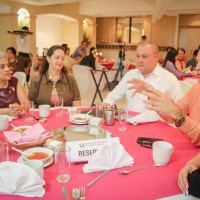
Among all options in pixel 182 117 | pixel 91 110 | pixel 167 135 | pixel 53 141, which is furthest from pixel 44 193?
pixel 91 110

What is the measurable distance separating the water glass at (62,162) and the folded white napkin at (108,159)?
0.10 meters

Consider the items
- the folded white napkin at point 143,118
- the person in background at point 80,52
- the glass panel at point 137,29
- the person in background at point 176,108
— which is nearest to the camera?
the person in background at point 176,108

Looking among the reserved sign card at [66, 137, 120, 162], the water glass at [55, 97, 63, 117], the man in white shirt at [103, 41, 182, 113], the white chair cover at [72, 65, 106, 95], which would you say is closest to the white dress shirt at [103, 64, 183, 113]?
the man in white shirt at [103, 41, 182, 113]

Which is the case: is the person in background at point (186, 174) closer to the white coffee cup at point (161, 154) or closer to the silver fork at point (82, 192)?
the white coffee cup at point (161, 154)

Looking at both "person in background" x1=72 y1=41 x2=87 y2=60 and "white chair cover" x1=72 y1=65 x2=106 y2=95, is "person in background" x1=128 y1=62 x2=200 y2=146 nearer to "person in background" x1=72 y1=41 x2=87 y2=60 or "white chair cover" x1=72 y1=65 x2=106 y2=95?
"white chair cover" x1=72 y1=65 x2=106 y2=95

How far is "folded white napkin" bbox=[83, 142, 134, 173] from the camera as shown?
1.17 m

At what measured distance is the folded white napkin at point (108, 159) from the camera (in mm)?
1166

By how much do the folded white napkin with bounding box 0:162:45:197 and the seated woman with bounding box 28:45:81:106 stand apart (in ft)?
5.36

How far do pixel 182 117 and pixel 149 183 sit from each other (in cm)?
47

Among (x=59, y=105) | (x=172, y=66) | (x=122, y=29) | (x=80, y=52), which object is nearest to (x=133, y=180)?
(x=59, y=105)

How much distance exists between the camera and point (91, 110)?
224 centimetres

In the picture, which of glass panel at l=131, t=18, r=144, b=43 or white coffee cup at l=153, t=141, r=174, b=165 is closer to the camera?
white coffee cup at l=153, t=141, r=174, b=165

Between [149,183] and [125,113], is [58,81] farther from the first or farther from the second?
[149,183]

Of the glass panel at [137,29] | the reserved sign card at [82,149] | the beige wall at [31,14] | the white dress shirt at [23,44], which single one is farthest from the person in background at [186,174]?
the glass panel at [137,29]
